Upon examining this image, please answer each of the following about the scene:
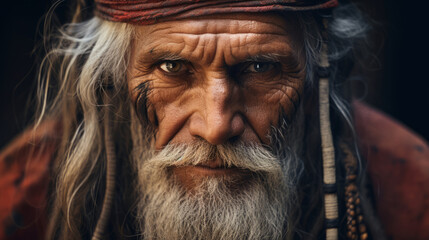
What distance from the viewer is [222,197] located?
1.54m

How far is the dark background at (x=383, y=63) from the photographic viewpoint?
2.93m

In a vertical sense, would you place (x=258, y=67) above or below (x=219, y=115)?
above

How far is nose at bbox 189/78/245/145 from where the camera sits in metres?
1.41

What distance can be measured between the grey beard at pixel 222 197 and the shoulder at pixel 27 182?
624 millimetres

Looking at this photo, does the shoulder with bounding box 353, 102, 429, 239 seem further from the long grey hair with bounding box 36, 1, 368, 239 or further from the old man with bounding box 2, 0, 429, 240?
the long grey hair with bounding box 36, 1, 368, 239

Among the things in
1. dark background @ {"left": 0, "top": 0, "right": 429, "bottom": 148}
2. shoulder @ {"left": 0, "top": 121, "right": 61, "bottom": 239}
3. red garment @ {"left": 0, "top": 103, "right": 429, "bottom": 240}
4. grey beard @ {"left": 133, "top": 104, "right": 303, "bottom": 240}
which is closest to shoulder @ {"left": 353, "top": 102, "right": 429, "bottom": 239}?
red garment @ {"left": 0, "top": 103, "right": 429, "bottom": 240}

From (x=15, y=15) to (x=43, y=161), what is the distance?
1361mm

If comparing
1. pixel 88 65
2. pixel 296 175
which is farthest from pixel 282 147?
pixel 88 65

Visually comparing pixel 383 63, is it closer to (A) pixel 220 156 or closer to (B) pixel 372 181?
(B) pixel 372 181

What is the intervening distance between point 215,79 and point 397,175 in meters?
1.20

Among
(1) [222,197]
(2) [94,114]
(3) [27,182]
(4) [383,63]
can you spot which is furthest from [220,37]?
(4) [383,63]

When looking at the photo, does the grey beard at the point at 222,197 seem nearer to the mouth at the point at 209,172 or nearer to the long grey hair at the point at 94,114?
the mouth at the point at 209,172

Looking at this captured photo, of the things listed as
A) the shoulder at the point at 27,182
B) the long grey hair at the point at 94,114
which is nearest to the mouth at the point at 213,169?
the long grey hair at the point at 94,114

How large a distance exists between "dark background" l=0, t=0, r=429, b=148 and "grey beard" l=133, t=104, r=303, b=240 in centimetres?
152
